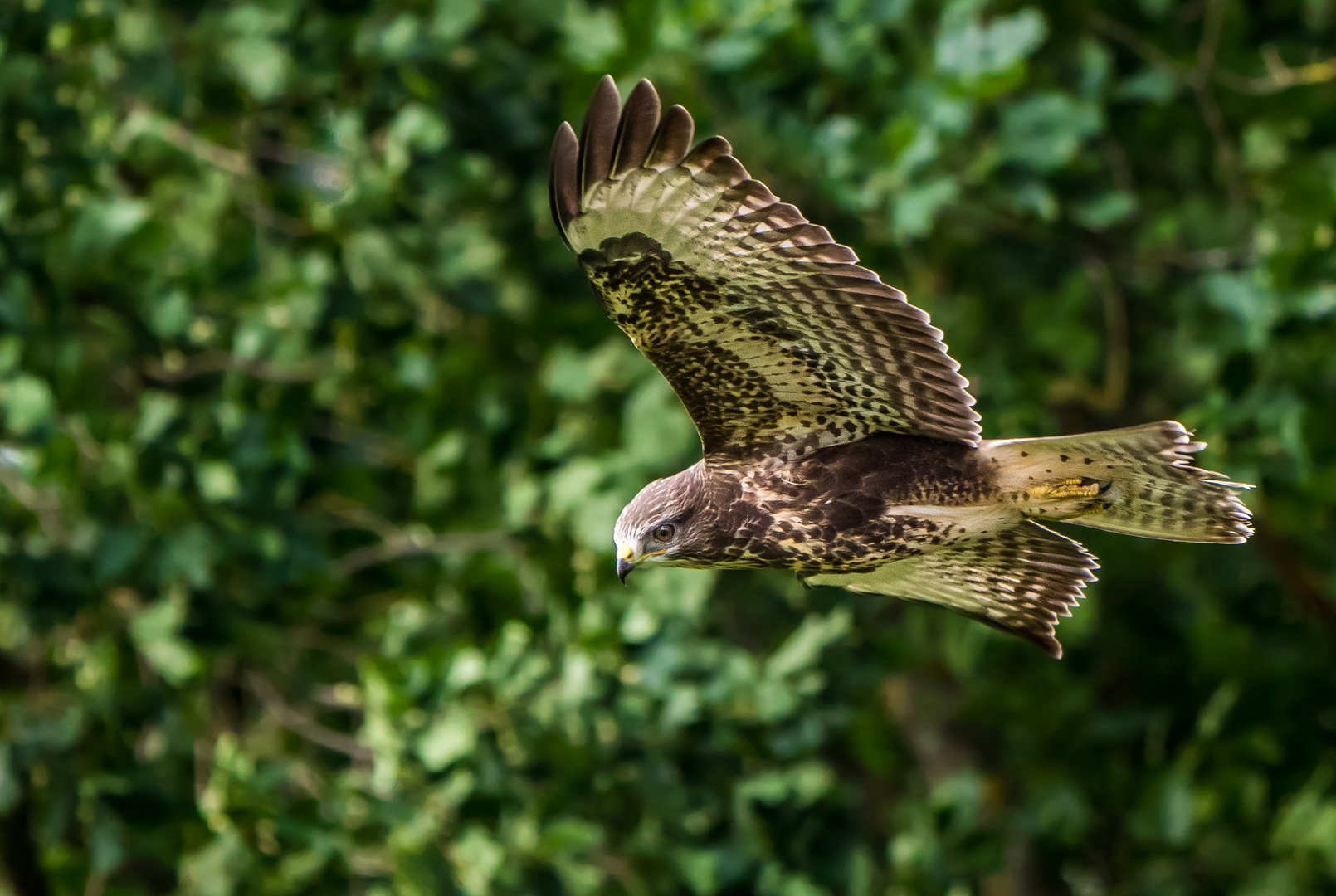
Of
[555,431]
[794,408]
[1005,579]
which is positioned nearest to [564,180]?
[794,408]

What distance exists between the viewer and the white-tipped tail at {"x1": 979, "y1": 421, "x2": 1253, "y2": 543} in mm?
3260

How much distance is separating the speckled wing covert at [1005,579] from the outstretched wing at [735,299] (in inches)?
16.6

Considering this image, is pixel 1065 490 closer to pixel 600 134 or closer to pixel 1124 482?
pixel 1124 482

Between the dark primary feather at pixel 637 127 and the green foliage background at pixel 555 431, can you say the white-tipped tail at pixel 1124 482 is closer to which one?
the dark primary feather at pixel 637 127

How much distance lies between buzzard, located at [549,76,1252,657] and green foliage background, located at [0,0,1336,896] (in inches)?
48.9

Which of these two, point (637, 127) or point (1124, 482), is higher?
point (637, 127)

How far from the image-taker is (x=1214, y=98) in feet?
16.9

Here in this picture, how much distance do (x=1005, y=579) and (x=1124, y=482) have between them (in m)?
0.53

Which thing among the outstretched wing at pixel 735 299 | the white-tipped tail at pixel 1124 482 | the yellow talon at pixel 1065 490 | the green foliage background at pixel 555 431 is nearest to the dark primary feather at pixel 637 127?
the outstretched wing at pixel 735 299

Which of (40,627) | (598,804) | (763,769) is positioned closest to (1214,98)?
(763,769)

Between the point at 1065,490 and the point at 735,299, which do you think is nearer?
the point at 735,299

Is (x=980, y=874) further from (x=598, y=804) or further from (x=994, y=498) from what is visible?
(x=994, y=498)

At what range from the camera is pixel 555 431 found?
5.41 m

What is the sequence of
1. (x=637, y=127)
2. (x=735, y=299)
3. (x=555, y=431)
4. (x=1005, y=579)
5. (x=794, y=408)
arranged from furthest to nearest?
(x=555, y=431), (x=1005, y=579), (x=794, y=408), (x=735, y=299), (x=637, y=127)
